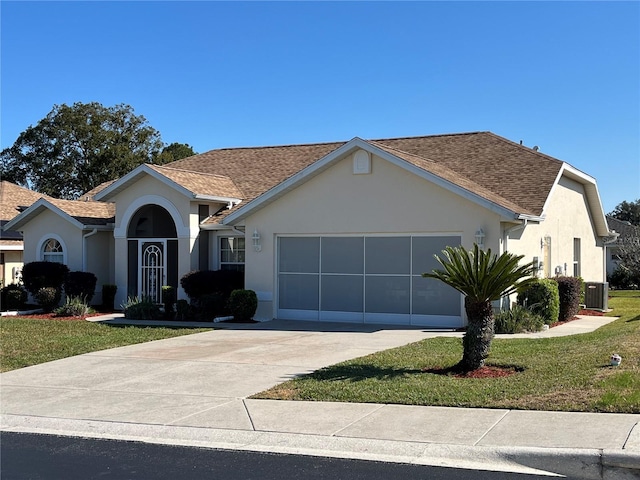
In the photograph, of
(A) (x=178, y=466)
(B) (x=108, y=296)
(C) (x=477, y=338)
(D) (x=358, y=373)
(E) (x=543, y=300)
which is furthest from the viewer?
(B) (x=108, y=296)

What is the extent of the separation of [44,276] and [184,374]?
13217mm

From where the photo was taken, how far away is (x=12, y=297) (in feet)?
79.7

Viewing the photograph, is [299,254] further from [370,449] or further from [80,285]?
[370,449]

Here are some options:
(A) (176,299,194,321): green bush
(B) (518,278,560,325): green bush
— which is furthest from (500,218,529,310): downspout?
(A) (176,299,194,321): green bush

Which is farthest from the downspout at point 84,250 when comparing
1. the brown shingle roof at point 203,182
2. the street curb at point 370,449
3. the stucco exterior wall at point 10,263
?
the street curb at point 370,449

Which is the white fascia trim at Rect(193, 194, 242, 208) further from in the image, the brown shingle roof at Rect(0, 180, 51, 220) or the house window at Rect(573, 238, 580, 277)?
the brown shingle roof at Rect(0, 180, 51, 220)

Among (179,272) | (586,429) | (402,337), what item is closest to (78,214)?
(179,272)

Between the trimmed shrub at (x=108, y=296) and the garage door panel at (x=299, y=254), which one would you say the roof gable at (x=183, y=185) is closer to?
the trimmed shrub at (x=108, y=296)

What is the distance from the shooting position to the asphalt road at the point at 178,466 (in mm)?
6980

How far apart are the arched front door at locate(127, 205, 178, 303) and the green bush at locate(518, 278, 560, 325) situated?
34.8 ft

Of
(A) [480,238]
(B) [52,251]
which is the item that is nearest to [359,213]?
(A) [480,238]

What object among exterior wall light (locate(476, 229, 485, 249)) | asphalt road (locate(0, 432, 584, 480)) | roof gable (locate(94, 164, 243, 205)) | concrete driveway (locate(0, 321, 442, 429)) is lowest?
asphalt road (locate(0, 432, 584, 480))

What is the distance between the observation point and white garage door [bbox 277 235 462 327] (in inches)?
749

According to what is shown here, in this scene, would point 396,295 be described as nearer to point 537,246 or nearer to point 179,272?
point 537,246
